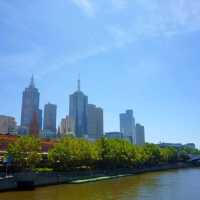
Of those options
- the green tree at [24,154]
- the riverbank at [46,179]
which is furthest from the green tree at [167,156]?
the green tree at [24,154]

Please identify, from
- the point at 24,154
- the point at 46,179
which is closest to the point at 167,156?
the point at 46,179

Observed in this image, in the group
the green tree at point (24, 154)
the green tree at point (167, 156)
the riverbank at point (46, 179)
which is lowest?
the riverbank at point (46, 179)

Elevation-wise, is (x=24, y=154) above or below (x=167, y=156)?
below

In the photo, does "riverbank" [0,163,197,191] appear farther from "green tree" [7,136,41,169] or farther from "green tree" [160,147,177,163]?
"green tree" [160,147,177,163]

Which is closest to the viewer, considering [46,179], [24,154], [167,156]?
[46,179]

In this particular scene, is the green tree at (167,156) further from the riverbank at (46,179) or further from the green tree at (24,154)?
the green tree at (24,154)

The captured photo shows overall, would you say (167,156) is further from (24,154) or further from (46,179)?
(24,154)

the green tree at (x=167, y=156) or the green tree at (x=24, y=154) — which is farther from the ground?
the green tree at (x=167, y=156)

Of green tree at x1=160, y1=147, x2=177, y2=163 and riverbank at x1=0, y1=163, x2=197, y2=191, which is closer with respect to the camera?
riverbank at x1=0, y1=163, x2=197, y2=191

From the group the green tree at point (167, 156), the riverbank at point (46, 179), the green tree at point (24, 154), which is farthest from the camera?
the green tree at point (167, 156)

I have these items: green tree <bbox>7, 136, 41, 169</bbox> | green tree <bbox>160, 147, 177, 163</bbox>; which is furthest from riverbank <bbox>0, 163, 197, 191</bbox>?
green tree <bbox>160, 147, 177, 163</bbox>

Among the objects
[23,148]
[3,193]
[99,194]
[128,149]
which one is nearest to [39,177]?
[23,148]

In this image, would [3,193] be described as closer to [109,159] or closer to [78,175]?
[78,175]

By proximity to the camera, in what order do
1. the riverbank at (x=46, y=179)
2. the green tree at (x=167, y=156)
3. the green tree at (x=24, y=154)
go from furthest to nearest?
the green tree at (x=167, y=156)
the green tree at (x=24, y=154)
the riverbank at (x=46, y=179)
